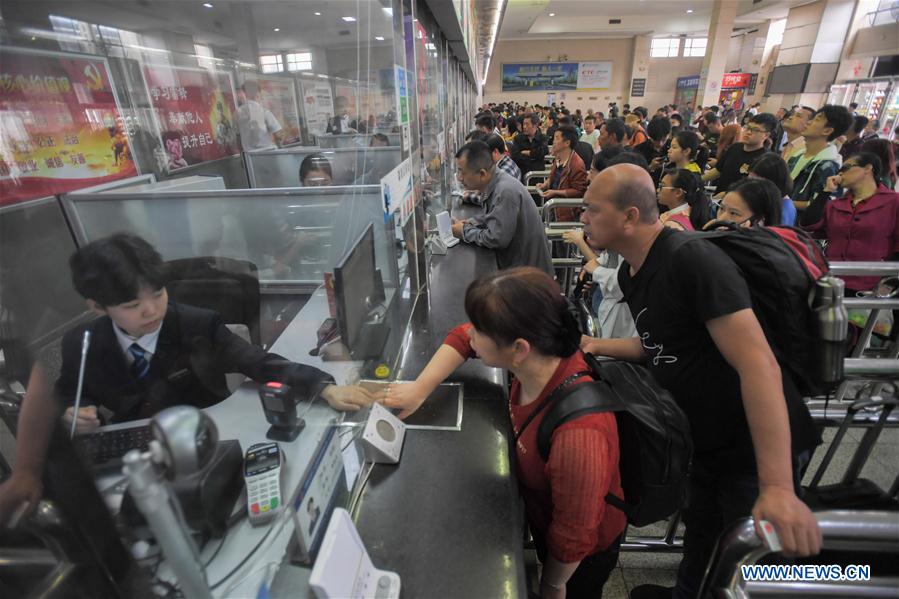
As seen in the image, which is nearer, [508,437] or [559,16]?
[508,437]

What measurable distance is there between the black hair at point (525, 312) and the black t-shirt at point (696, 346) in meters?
0.32

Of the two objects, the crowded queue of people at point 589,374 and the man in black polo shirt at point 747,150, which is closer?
the crowded queue of people at point 589,374

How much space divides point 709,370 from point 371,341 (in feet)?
3.15

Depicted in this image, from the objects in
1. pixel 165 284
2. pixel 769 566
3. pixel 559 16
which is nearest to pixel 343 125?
pixel 165 284

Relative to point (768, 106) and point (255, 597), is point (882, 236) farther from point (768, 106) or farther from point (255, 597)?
point (768, 106)

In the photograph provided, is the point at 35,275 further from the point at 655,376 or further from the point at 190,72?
the point at 655,376

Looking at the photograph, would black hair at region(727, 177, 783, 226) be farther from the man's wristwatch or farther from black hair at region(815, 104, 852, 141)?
black hair at region(815, 104, 852, 141)

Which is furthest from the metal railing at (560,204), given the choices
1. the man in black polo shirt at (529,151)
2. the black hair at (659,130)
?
the black hair at (659,130)

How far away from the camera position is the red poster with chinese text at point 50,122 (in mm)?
613

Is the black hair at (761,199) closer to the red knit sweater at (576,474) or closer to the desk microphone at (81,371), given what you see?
the red knit sweater at (576,474)

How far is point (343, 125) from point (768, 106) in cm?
1739

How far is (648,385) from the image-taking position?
1069 millimetres

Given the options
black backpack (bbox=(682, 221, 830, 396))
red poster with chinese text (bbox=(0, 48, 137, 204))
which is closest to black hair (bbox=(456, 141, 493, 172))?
black backpack (bbox=(682, 221, 830, 396))

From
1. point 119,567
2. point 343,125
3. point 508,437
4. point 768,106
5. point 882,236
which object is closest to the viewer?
point 119,567
